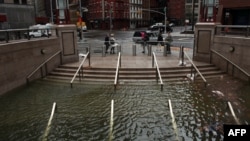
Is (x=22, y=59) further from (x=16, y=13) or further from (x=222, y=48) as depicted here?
(x=16, y=13)

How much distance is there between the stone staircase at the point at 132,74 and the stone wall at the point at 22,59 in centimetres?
112

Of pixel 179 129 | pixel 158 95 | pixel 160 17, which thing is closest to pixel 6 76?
pixel 158 95

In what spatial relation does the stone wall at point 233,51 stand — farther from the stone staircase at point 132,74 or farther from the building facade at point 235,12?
the building facade at point 235,12

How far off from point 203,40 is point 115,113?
9.46 metres

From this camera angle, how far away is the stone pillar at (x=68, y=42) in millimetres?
15486

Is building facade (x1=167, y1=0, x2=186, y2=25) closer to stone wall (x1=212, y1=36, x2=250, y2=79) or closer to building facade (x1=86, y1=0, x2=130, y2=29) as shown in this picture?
building facade (x1=86, y1=0, x2=130, y2=29)

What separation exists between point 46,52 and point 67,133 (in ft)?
27.5

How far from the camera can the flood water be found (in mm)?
6902

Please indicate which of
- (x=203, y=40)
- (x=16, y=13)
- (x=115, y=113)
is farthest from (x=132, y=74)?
(x=16, y=13)

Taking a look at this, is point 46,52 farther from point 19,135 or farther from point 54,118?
point 19,135

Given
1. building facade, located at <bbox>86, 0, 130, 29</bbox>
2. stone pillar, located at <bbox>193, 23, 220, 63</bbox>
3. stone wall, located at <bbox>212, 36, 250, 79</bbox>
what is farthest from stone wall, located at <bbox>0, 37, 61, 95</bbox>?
building facade, located at <bbox>86, 0, 130, 29</bbox>

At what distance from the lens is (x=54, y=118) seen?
809cm

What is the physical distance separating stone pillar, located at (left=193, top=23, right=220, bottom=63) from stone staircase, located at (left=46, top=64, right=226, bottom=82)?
1.44 m

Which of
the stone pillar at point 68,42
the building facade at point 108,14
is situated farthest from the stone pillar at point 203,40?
the building facade at point 108,14
